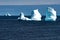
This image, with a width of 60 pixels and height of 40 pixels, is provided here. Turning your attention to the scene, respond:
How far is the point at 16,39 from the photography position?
38.6 meters

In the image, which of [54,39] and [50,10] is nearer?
[54,39]

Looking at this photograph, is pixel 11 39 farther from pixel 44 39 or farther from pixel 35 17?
pixel 35 17

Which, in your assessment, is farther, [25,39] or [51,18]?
[51,18]

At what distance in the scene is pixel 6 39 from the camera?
3844cm

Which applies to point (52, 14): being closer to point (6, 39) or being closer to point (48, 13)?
point (48, 13)

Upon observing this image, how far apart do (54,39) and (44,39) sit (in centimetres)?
115

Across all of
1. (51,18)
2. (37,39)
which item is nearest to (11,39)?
(37,39)

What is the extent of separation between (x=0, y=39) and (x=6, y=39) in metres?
0.69

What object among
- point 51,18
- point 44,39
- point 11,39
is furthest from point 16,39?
point 51,18

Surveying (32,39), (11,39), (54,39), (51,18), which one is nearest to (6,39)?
(11,39)

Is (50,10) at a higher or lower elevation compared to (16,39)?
higher

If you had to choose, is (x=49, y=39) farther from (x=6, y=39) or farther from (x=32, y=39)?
(x=6, y=39)

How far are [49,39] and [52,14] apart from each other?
24.7 m

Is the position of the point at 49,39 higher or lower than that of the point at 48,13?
lower
